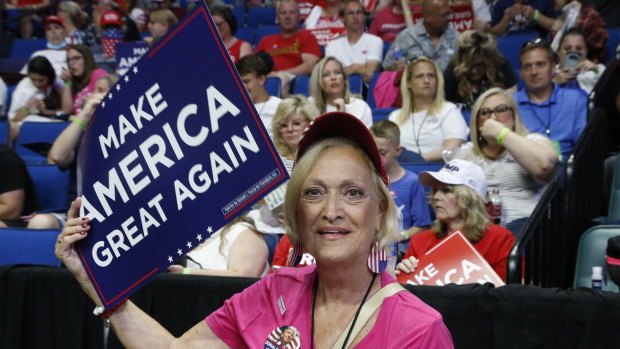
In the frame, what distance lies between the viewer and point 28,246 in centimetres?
482

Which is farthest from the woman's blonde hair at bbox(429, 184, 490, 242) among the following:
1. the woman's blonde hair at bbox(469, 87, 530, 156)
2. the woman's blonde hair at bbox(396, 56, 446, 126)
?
the woman's blonde hair at bbox(396, 56, 446, 126)

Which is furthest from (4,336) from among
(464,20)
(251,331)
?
(464,20)

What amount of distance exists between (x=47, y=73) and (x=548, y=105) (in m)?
4.73

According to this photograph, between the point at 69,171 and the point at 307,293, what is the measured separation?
4612 mm

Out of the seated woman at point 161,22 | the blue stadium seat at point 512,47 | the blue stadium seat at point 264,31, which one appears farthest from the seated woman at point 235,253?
the blue stadium seat at point 264,31

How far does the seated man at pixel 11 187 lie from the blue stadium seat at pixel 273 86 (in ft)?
8.44

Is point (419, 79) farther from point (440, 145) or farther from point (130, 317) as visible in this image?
point (130, 317)

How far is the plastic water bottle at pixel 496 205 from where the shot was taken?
17.2ft

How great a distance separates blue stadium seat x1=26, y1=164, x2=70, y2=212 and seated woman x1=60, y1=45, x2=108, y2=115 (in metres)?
1.85

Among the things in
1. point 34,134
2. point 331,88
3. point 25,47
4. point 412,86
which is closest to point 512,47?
point 412,86

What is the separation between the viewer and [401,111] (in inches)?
257

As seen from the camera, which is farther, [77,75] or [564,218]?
[77,75]

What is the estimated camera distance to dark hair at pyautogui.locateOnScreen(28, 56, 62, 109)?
27.6ft

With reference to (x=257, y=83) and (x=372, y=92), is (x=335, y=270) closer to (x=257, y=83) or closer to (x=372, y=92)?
(x=257, y=83)
